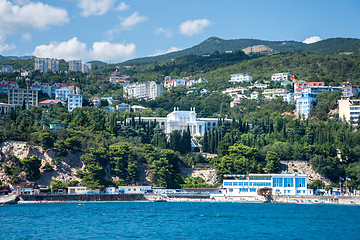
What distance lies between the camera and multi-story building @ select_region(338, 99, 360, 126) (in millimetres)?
104719

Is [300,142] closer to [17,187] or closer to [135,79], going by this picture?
[17,187]

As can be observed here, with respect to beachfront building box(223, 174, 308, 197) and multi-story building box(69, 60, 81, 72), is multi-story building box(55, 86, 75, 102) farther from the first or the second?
beachfront building box(223, 174, 308, 197)

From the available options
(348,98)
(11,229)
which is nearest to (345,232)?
(11,229)

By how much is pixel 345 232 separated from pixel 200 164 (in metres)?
40.8

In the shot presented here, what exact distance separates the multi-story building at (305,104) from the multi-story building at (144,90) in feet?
150

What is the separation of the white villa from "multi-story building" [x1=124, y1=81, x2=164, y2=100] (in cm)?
7555

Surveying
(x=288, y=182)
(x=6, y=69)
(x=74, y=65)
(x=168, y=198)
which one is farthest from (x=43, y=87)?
(x=288, y=182)

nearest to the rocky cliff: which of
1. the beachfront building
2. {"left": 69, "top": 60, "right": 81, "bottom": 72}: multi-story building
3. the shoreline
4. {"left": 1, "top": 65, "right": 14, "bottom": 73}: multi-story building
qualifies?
the shoreline

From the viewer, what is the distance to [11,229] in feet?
157

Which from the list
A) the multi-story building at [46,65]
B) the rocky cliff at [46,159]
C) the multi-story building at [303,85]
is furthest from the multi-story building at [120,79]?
the rocky cliff at [46,159]

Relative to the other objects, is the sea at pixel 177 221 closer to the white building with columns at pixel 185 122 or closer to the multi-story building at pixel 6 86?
the white building with columns at pixel 185 122

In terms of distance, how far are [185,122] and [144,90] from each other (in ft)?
160

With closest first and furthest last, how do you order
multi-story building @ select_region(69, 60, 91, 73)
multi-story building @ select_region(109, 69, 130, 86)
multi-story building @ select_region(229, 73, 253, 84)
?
multi-story building @ select_region(229, 73, 253, 84), multi-story building @ select_region(109, 69, 130, 86), multi-story building @ select_region(69, 60, 91, 73)

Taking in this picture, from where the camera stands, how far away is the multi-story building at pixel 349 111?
344 feet
